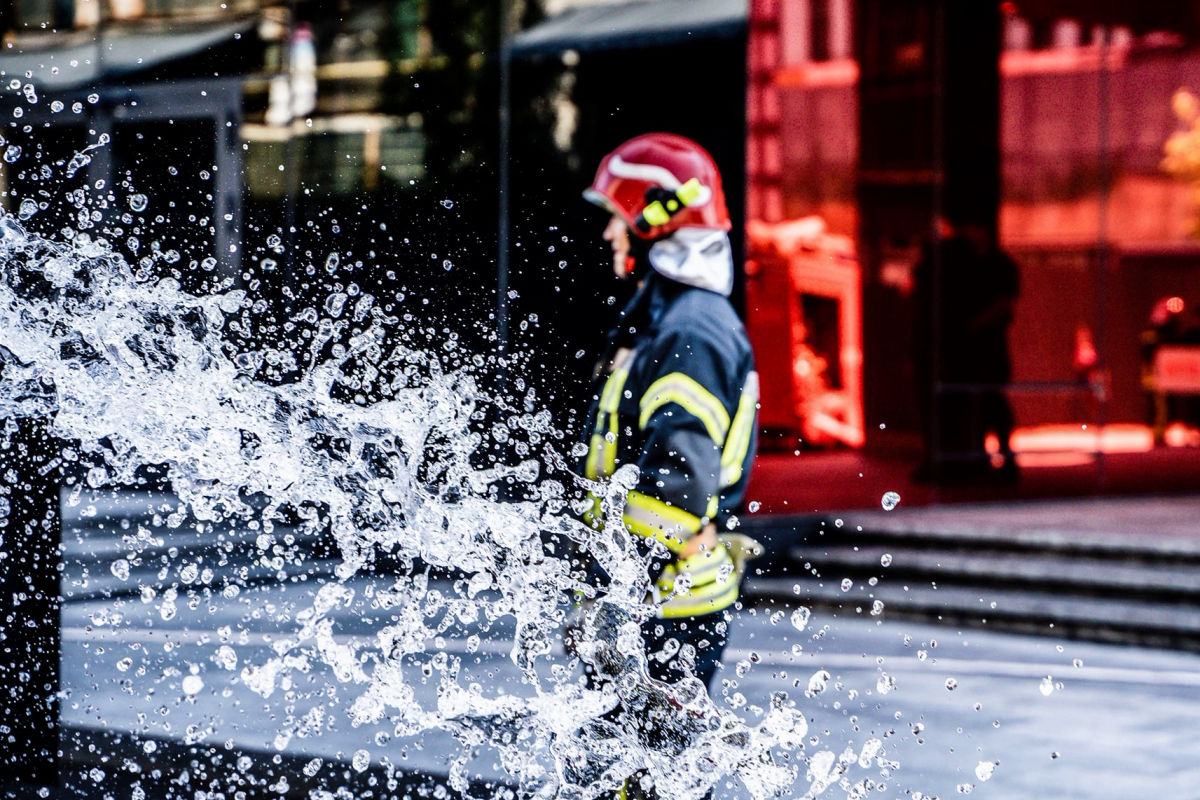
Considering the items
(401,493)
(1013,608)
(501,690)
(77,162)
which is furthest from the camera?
(1013,608)

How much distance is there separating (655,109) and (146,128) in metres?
4.46

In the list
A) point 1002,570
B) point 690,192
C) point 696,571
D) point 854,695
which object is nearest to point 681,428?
point 696,571

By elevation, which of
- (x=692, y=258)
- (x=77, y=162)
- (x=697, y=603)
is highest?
(x=77, y=162)

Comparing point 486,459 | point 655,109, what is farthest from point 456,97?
point 486,459

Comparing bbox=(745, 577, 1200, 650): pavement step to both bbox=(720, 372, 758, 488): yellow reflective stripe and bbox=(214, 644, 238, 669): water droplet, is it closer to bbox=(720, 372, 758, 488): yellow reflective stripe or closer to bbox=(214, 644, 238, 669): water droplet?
bbox=(214, 644, 238, 669): water droplet

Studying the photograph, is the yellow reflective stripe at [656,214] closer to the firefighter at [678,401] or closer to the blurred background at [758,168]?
the firefighter at [678,401]

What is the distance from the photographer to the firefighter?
3.55 metres

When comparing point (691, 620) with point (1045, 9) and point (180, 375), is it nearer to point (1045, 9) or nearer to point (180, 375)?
point (180, 375)

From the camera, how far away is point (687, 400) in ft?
11.6

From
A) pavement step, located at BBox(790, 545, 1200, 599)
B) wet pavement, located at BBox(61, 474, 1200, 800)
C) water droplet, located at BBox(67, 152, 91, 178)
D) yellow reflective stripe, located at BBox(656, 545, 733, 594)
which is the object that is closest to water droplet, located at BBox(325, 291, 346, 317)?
wet pavement, located at BBox(61, 474, 1200, 800)

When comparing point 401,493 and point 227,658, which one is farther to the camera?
point 227,658

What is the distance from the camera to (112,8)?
12.7m

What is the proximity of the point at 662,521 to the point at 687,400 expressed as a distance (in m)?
0.28

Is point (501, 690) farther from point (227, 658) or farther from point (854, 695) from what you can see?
point (854, 695)
